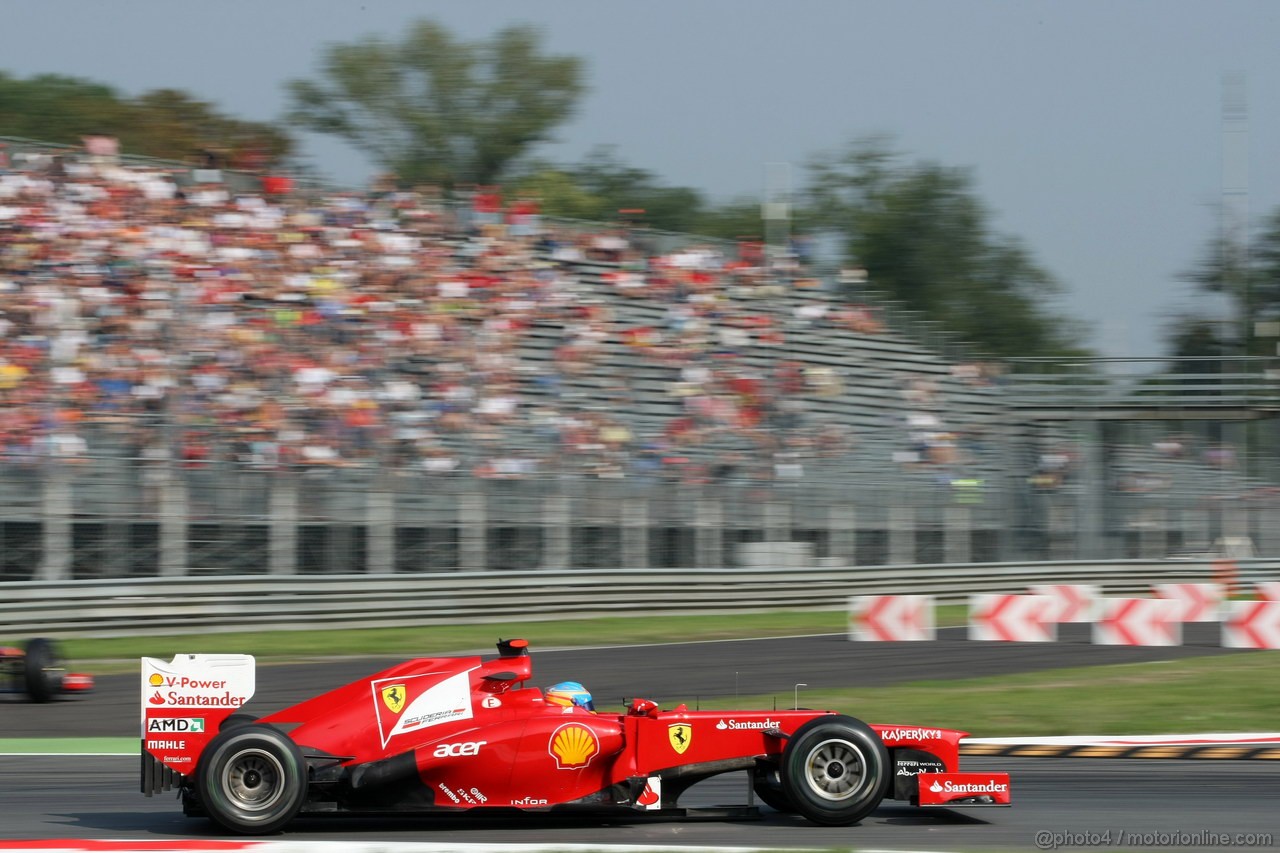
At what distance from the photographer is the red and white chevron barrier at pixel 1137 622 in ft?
50.7

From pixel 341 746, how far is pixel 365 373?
1098 cm

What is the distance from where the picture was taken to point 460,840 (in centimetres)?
668

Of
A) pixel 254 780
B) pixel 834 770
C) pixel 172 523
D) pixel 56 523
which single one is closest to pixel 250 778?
pixel 254 780

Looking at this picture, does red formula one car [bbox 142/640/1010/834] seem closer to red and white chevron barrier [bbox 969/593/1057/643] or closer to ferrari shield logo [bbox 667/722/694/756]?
ferrari shield logo [bbox 667/722/694/756]

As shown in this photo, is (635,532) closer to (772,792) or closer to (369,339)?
(369,339)

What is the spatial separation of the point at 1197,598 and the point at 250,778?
13473 mm

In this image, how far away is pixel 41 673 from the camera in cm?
1125

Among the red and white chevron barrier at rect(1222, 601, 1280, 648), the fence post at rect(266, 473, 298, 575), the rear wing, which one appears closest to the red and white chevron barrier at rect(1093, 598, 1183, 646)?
the red and white chevron barrier at rect(1222, 601, 1280, 648)

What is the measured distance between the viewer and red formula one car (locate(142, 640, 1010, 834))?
6613mm

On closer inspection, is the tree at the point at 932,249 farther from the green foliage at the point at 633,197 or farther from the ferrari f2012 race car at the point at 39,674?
the ferrari f2012 race car at the point at 39,674

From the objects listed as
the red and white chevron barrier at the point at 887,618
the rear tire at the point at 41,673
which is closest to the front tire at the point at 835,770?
the rear tire at the point at 41,673

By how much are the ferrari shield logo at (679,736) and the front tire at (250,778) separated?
5.23 ft

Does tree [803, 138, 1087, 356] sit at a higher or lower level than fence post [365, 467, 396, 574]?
higher

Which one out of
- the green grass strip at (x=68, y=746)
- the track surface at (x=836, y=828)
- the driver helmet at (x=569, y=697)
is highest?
the driver helmet at (x=569, y=697)
